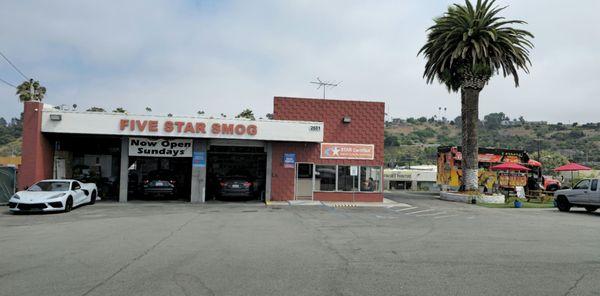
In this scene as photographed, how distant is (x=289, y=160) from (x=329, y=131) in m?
2.75

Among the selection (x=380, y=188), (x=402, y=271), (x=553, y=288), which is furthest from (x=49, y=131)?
(x=553, y=288)

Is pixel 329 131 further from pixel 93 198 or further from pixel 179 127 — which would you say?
pixel 93 198

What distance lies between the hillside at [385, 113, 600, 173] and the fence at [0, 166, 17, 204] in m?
57.4

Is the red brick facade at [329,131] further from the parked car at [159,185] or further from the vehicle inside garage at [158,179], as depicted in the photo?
the vehicle inside garage at [158,179]

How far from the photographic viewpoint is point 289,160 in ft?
84.2

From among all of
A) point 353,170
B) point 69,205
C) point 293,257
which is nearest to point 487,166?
point 353,170

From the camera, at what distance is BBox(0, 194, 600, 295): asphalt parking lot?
696cm

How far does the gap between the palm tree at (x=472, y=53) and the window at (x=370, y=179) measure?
7558 millimetres

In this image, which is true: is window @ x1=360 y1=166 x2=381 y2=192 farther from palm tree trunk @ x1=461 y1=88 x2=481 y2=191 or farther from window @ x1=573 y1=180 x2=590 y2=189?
window @ x1=573 y1=180 x2=590 y2=189

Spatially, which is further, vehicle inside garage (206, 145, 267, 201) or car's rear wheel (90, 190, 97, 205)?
vehicle inside garage (206, 145, 267, 201)

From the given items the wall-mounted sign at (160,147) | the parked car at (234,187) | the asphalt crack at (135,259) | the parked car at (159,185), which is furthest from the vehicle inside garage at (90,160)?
the asphalt crack at (135,259)

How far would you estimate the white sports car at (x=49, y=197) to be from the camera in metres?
17.6

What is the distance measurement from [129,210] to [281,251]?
1208 cm

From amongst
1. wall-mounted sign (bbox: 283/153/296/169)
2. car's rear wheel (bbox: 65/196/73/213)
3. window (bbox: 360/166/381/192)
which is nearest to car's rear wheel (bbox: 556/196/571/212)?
window (bbox: 360/166/381/192)
